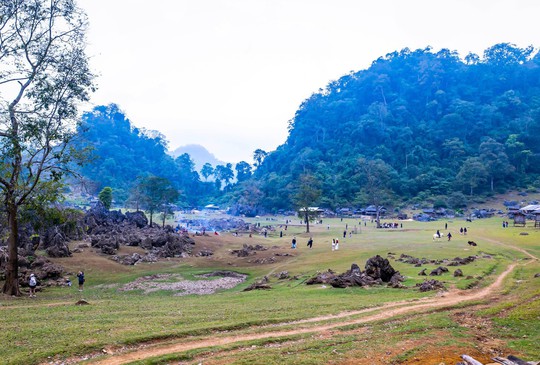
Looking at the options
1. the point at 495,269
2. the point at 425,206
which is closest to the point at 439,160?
the point at 425,206

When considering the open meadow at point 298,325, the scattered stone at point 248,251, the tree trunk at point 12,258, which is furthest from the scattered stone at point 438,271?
the tree trunk at point 12,258

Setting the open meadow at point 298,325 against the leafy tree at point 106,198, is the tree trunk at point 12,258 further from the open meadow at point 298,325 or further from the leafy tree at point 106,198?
the leafy tree at point 106,198

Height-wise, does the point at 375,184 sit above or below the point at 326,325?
above

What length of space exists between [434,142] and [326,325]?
160 m

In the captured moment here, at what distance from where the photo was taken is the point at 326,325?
15.5 metres

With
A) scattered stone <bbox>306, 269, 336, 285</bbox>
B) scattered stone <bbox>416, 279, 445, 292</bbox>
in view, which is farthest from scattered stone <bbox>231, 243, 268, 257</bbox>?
scattered stone <bbox>416, 279, 445, 292</bbox>

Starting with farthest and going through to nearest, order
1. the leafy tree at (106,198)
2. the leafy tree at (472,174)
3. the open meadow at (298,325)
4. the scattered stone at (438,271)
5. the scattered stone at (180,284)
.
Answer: the leafy tree at (472,174) → the leafy tree at (106,198) → the scattered stone at (180,284) → the scattered stone at (438,271) → the open meadow at (298,325)

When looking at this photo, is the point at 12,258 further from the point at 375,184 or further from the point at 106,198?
the point at 375,184

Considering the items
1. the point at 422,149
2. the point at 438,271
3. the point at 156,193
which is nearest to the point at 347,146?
the point at 422,149

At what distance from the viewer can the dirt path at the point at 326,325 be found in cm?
1187

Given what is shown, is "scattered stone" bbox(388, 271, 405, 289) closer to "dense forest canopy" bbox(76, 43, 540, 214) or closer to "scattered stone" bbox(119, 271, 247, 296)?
"scattered stone" bbox(119, 271, 247, 296)

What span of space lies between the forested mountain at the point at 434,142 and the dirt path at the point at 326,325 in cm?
8754

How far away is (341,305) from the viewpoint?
1948cm

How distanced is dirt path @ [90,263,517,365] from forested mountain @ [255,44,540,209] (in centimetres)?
8754
